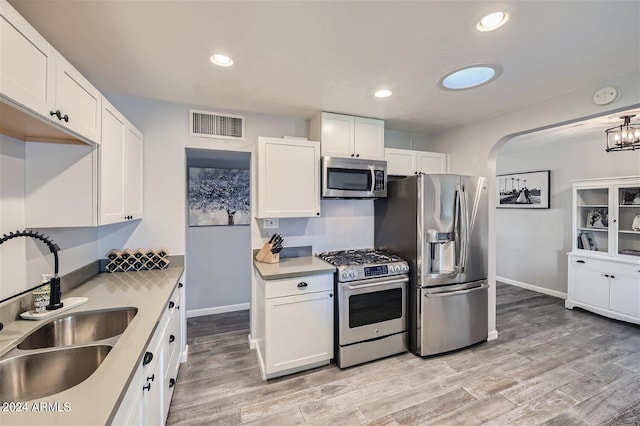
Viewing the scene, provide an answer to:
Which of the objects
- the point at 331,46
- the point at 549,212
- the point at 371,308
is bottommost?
the point at 371,308

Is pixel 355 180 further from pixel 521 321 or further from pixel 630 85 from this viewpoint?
pixel 521 321

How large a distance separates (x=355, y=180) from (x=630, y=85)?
7.08 ft

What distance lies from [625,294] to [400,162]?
333 centimetres

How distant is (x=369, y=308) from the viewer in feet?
8.39

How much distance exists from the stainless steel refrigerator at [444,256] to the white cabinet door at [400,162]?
312 mm

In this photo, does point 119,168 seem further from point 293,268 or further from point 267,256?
point 293,268

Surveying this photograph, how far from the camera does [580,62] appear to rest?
5.96 ft

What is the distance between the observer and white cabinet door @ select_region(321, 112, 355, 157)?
2.76m

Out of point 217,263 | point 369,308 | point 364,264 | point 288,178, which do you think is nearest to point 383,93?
point 288,178

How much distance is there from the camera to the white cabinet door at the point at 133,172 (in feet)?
6.77

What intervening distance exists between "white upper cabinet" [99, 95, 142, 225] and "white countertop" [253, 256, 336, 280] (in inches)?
44.7

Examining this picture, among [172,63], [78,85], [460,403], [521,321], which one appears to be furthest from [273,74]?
[521,321]

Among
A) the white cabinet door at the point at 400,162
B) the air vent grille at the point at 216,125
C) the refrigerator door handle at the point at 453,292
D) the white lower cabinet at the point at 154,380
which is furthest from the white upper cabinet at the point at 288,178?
the refrigerator door handle at the point at 453,292

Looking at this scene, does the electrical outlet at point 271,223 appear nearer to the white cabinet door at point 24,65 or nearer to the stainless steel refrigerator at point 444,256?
the stainless steel refrigerator at point 444,256
